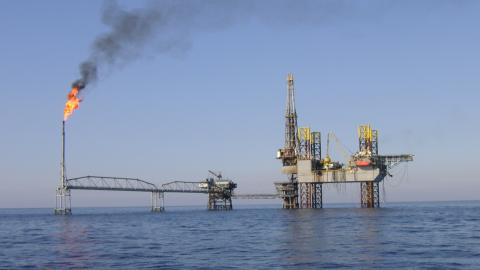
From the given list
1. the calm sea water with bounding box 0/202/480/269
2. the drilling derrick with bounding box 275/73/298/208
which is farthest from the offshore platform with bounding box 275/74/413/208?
the calm sea water with bounding box 0/202/480/269

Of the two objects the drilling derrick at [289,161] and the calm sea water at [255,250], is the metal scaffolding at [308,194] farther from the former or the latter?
the calm sea water at [255,250]

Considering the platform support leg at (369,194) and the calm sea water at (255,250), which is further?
the platform support leg at (369,194)

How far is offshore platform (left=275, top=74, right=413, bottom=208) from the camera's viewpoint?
492 feet

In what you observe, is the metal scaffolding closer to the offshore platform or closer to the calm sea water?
the offshore platform

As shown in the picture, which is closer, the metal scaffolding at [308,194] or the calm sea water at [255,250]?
the calm sea water at [255,250]

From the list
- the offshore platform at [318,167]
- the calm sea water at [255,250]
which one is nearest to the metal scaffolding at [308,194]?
A: the offshore platform at [318,167]

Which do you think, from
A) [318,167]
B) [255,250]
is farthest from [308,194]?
[255,250]

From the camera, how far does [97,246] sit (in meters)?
58.9

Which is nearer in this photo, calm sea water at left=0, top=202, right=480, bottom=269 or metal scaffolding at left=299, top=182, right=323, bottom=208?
calm sea water at left=0, top=202, right=480, bottom=269

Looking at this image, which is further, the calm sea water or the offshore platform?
the offshore platform

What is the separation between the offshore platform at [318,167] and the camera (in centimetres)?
14988

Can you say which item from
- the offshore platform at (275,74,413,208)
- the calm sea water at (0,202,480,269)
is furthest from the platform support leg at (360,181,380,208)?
the calm sea water at (0,202,480,269)

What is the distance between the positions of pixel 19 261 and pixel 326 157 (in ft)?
392

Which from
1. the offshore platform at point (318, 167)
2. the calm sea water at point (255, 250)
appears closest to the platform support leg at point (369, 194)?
the offshore platform at point (318, 167)
